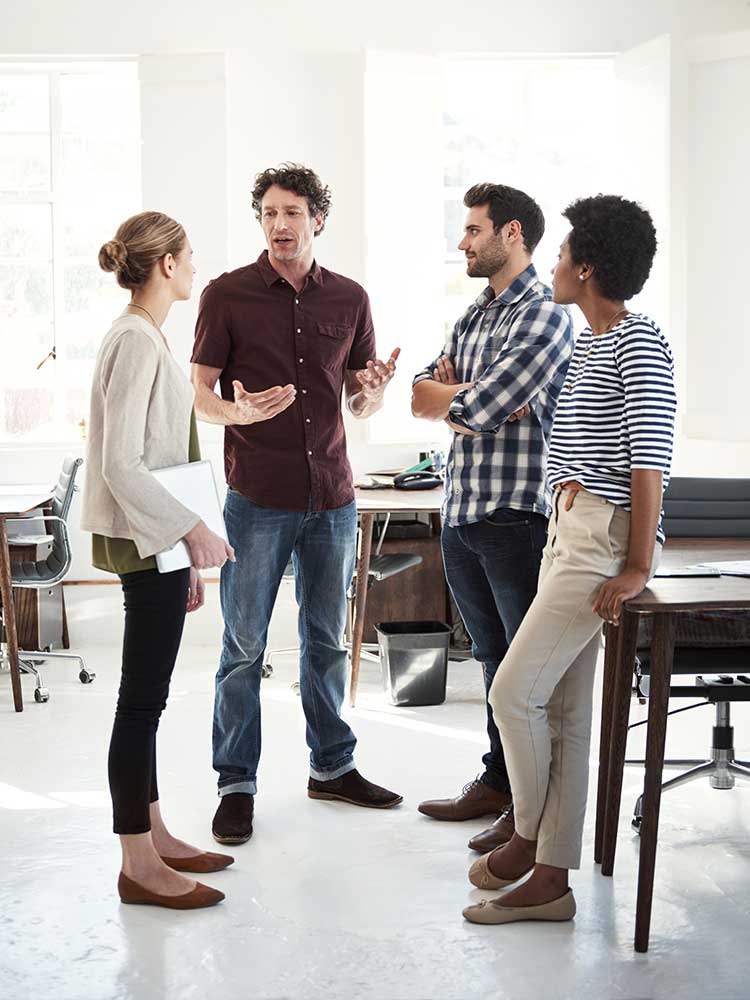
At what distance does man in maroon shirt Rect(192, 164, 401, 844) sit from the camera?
3693 mm

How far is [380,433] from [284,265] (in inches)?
129

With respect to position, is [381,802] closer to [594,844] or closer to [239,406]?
[594,844]

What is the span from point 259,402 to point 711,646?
4.85ft

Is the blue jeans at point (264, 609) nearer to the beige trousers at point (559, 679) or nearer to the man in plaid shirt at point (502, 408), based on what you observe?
the man in plaid shirt at point (502, 408)

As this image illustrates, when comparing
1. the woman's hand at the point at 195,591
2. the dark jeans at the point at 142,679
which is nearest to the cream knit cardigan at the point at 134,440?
the dark jeans at the point at 142,679

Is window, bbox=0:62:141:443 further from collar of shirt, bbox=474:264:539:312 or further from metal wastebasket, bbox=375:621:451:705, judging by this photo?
collar of shirt, bbox=474:264:539:312

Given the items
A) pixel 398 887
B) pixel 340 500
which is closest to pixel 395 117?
pixel 340 500

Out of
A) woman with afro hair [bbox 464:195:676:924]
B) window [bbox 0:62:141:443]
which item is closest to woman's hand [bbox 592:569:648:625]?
woman with afro hair [bbox 464:195:676:924]

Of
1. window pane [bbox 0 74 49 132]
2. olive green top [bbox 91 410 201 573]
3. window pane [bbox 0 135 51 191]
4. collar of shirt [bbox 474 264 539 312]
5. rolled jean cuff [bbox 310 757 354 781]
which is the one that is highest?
window pane [bbox 0 74 49 132]

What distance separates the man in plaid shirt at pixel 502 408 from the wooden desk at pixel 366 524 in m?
1.70

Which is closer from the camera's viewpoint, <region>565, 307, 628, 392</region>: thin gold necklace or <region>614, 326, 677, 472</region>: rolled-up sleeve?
<region>614, 326, 677, 472</region>: rolled-up sleeve

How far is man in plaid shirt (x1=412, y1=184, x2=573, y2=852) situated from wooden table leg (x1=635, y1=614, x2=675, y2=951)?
70 centimetres

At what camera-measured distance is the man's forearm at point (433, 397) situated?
3447mm

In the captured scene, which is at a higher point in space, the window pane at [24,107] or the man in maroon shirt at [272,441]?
the window pane at [24,107]
